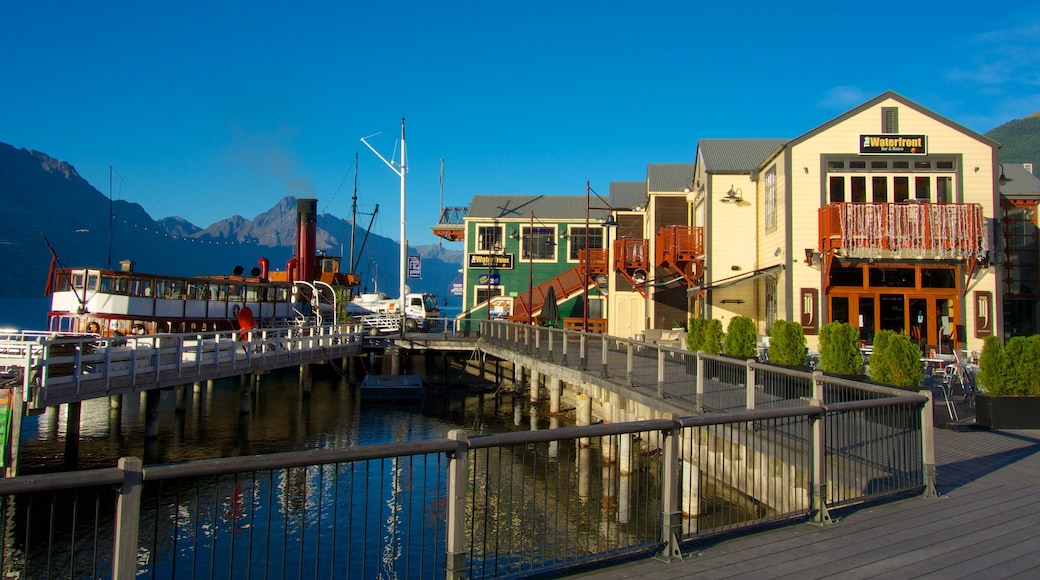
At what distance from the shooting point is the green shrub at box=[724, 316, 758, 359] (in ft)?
59.4

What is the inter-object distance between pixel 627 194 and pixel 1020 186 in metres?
20.4

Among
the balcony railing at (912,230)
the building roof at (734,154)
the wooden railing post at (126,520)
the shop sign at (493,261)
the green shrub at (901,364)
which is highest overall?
the building roof at (734,154)

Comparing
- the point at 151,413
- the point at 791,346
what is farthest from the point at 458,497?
the point at 151,413

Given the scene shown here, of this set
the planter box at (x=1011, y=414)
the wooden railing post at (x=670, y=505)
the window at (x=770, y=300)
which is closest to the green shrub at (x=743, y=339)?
the window at (x=770, y=300)

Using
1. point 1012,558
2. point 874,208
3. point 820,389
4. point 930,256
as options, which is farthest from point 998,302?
point 1012,558

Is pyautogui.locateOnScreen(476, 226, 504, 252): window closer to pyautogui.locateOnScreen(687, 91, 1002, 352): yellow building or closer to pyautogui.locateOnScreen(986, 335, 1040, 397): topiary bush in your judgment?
pyautogui.locateOnScreen(687, 91, 1002, 352): yellow building

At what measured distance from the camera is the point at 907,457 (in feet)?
26.6

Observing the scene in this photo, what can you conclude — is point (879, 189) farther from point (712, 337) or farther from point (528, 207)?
point (528, 207)

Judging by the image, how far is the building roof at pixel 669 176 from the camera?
3438cm

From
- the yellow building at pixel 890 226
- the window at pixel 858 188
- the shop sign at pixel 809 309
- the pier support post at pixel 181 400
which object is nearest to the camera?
the yellow building at pixel 890 226

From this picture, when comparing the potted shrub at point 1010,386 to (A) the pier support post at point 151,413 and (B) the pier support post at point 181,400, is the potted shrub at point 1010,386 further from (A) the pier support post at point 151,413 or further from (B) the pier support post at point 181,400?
(B) the pier support post at point 181,400

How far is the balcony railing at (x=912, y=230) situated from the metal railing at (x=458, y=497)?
874cm

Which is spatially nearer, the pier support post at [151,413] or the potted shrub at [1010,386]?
the potted shrub at [1010,386]

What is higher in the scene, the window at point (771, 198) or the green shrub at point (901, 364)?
the window at point (771, 198)
